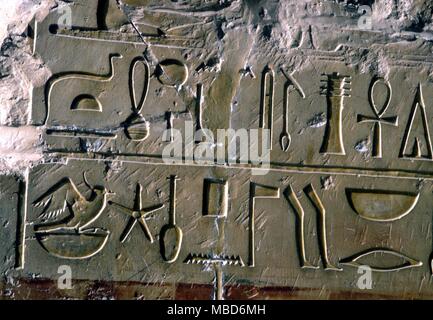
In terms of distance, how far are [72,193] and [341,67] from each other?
4.92 ft

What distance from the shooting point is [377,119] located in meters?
3.68

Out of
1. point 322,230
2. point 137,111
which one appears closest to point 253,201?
point 322,230

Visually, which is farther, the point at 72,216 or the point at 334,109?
→ the point at 334,109

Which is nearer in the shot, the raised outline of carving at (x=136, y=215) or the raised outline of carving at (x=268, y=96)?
the raised outline of carving at (x=136, y=215)

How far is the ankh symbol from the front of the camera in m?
3.67

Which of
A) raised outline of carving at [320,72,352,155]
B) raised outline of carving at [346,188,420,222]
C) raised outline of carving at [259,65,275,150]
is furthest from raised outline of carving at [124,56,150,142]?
raised outline of carving at [346,188,420,222]

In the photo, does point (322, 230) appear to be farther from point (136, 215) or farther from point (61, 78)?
point (61, 78)

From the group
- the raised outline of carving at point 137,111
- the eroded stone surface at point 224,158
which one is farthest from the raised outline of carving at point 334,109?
the raised outline of carving at point 137,111

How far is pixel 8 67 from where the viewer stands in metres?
3.59

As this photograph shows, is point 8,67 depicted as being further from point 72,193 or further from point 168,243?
point 168,243

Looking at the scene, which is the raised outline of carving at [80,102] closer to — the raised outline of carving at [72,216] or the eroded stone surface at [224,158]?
the eroded stone surface at [224,158]

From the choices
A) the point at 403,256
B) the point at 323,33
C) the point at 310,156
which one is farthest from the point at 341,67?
the point at 403,256

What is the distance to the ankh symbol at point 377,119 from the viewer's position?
3.67 m

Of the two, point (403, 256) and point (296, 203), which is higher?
point (296, 203)
